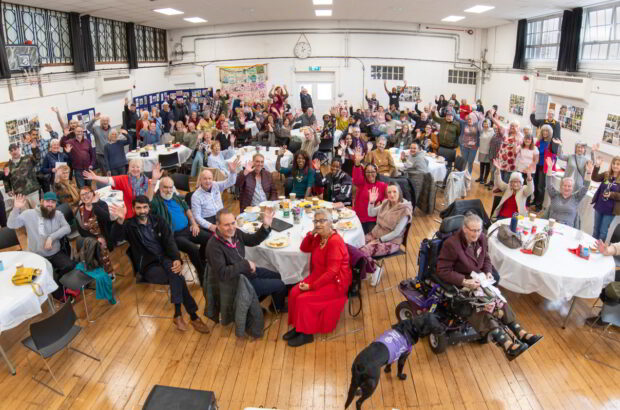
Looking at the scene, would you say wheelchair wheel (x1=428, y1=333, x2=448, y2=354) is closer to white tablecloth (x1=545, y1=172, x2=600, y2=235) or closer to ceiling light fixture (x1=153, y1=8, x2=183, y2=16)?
white tablecloth (x1=545, y1=172, x2=600, y2=235)

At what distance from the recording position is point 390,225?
541 cm

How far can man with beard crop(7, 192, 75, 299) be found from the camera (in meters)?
5.00

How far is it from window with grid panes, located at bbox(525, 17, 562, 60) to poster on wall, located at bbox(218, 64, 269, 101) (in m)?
10.0

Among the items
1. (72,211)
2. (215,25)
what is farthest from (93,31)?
(72,211)

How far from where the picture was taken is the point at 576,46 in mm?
11164

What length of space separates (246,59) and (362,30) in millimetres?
4965

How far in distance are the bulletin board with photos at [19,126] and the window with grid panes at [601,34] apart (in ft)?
46.6

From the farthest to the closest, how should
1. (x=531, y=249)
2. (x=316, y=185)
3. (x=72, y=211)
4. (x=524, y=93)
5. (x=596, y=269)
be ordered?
1. (x=524, y=93)
2. (x=316, y=185)
3. (x=72, y=211)
4. (x=531, y=249)
5. (x=596, y=269)

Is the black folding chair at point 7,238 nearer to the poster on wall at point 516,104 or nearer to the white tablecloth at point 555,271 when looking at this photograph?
the white tablecloth at point 555,271

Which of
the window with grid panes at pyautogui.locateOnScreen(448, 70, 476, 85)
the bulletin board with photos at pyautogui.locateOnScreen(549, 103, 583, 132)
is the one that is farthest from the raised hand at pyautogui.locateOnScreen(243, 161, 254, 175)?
the window with grid panes at pyautogui.locateOnScreen(448, 70, 476, 85)

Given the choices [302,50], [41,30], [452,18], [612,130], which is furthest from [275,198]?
[302,50]

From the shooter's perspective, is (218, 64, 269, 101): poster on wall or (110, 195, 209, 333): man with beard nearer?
(110, 195, 209, 333): man with beard

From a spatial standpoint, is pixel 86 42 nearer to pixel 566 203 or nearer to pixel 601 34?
pixel 566 203

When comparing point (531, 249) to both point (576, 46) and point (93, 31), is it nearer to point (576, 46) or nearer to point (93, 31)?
point (576, 46)
